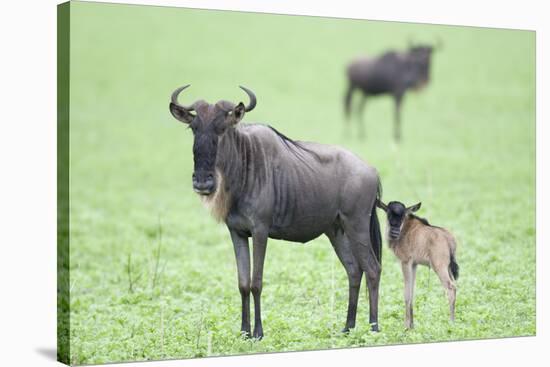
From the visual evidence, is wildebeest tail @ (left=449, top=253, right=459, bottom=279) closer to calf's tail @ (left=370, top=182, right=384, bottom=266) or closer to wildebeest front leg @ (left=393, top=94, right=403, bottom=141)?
calf's tail @ (left=370, top=182, right=384, bottom=266)

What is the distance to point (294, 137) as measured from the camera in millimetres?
18469

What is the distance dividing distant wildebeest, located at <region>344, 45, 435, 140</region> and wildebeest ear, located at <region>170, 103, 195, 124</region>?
899 cm

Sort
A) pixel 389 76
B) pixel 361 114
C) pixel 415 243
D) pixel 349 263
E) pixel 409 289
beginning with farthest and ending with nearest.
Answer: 1. pixel 361 114
2. pixel 389 76
3. pixel 409 289
4. pixel 415 243
5. pixel 349 263

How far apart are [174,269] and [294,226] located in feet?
12.6

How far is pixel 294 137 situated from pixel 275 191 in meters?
9.46

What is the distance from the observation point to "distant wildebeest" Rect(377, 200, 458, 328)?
9.65 meters

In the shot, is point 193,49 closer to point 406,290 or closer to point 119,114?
point 119,114

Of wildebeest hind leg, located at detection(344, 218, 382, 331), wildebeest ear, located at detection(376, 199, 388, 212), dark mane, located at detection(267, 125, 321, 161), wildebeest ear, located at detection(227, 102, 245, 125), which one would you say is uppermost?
wildebeest ear, located at detection(227, 102, 245, 125)

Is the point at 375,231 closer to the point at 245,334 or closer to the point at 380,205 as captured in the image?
the point at 380,205

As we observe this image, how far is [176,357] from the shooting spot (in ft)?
29.8

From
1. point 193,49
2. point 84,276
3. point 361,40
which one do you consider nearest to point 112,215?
point 84,276

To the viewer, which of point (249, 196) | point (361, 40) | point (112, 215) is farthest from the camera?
point (361, 40)

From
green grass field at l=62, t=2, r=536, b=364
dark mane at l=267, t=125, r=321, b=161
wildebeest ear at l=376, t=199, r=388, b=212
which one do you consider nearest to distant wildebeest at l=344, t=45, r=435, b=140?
green grass field at l=62, t=2, r=536, b=364

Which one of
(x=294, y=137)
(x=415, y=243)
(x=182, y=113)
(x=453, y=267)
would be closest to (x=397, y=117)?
(x=294, y=137)
